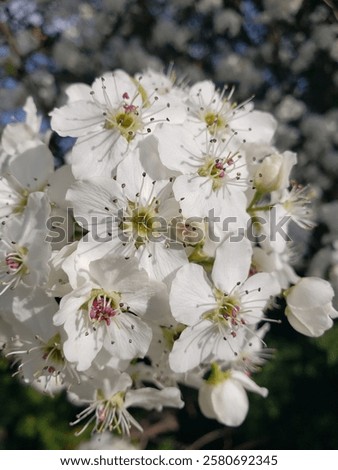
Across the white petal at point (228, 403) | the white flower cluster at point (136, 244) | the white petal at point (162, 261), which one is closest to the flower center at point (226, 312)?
the white flower cluster at point (136, 244)

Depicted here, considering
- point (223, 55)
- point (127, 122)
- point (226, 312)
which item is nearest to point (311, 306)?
point (226, 312)

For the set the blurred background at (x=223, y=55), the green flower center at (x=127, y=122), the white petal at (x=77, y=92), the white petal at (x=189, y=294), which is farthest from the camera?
the blurred background at (x=223, y=55)

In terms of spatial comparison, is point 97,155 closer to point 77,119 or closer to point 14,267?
point 77,119

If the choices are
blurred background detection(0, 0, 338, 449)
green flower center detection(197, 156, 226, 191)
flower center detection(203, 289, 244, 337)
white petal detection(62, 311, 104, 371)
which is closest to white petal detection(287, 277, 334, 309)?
flower center detection(203, 289, 244, 337)

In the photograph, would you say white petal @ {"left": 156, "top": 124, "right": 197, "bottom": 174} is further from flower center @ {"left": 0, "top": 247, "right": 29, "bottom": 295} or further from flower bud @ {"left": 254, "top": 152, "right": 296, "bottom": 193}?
flower center @ {"left": 0, "top": 247, "right": 29, "bottom": 295}

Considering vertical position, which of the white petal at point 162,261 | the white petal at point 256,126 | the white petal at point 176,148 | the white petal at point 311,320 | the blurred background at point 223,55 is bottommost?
the blurred background at point 223,55

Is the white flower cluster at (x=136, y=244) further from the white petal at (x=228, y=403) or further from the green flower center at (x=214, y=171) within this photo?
the white petal at (x=228, y=403)

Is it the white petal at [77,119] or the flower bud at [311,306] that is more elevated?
the white petal at [77,119]

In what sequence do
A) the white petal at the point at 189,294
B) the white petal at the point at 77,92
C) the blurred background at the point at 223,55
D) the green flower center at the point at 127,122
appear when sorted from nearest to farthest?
1. the white petal at the point at 189,294
2. the green flower center at the point at 127,122
3. the white petal at the point at 77,92
4. the blurred background at the point at 223,55
